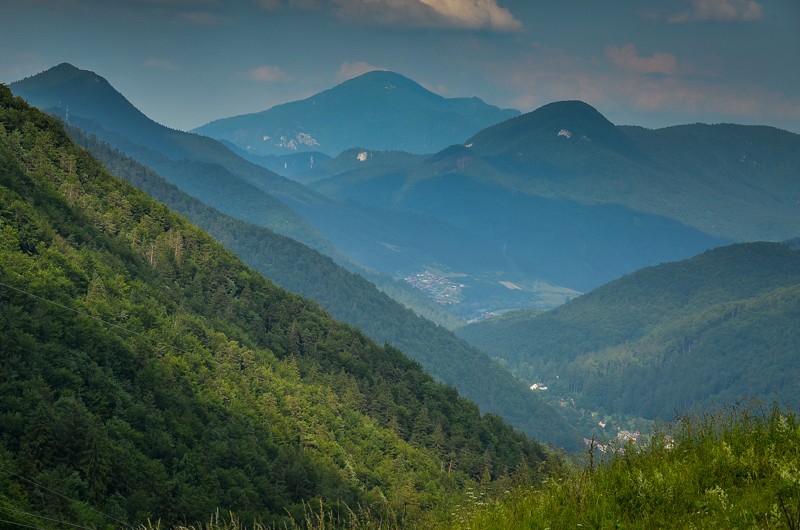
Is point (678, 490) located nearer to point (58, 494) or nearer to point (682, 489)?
point (682, 489)

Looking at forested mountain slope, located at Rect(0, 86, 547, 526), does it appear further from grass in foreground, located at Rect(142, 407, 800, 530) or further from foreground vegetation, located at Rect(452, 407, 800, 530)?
foreground vegetation, located at Rect(452, 407, 800, 530)

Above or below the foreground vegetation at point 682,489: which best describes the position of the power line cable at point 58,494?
below

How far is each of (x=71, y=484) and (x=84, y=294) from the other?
25.3m

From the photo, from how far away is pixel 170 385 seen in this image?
162 feet

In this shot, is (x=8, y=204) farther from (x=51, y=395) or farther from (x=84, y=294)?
(x=51, y=395)

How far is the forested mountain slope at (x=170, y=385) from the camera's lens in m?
31.9

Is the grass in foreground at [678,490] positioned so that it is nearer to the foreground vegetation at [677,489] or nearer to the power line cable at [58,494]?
the foreground vegetation at [677,489]

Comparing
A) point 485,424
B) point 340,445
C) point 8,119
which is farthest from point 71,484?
point 485,424

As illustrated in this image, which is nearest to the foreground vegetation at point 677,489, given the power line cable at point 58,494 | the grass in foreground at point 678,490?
the grass in foreground at point 678,490

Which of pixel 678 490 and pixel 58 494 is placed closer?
pixel 678 490

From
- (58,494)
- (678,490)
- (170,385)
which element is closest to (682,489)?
(678,490)

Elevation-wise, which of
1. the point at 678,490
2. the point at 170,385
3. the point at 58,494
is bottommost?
the point at 170,385

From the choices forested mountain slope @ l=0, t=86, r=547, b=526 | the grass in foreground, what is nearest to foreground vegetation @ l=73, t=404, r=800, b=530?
the grass in foreground

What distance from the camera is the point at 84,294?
5231 centimetres
